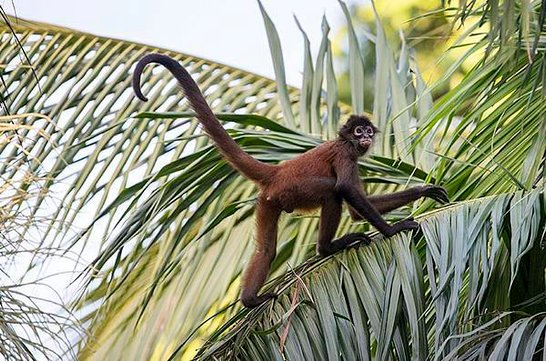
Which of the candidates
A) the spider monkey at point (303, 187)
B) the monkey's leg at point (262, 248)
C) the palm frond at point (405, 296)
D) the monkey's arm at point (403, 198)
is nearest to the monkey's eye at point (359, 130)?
the spider monkey at point (303, 187)

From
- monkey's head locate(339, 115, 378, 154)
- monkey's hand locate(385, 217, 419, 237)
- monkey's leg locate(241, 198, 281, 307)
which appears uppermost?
monkey's head locate(339, 115, 378, 154)

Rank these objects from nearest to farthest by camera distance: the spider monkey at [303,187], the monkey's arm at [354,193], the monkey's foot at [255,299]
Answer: the monkey's foot at [255,299]
the monkey's arm at [354,193]
the spider monkey at [303,187]

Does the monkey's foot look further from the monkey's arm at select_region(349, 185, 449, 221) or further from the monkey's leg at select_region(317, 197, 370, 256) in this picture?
the monkey's arm at select_region(349, 185, 449, 221)

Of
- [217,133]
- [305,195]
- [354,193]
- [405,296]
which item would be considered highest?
[217,133]

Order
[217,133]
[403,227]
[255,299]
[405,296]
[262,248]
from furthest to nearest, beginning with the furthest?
1. [262,248]
2. [217,133]
3. [255,299]
4. [403,227]
5. [405,296]

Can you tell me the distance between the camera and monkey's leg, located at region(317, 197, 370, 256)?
3.85 m

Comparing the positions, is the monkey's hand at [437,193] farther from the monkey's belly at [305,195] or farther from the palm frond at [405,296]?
the monkey's belly at [305,195]

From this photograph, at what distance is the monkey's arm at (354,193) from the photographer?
13.0 ft

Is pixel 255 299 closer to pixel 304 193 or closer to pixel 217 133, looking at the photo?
pixel 304 193

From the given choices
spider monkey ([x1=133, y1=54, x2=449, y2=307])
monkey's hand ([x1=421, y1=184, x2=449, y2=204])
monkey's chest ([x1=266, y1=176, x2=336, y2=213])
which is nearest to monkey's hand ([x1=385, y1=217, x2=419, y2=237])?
spider monkey ([x1=133, y1=54, x2=449, y2=307])

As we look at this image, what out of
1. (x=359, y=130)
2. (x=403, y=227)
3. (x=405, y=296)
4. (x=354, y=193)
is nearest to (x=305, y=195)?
(x=354, y=193)

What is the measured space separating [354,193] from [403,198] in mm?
222

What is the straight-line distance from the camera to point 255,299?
156 inches

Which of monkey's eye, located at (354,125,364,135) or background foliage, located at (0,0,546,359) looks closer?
background foliage, located at (0,0,546,359)
